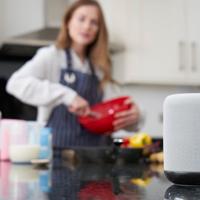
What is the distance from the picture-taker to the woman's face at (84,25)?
69.4 inches

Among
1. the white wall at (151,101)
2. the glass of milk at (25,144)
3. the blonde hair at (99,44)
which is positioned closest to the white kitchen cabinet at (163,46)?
the white wall at (151,101)

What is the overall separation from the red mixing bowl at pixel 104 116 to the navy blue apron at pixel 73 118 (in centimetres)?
8

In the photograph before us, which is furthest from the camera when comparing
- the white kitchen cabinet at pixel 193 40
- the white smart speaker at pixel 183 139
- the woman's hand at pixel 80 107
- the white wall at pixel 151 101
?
the white wall at pixel 151 101

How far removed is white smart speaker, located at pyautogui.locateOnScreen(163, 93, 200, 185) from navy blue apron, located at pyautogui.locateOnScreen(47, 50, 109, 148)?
1.16 metres

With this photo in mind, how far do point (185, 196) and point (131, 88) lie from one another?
243cm

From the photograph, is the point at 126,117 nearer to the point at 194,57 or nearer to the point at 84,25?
the point at 84,25

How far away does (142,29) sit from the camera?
264cm

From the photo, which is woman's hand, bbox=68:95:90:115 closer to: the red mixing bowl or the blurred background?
the red mixing bowl

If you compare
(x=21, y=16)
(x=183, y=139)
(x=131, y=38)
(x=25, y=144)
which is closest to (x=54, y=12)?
(x=21, y=16)

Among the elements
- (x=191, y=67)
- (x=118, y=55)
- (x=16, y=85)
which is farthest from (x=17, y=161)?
(x=191, y=67)

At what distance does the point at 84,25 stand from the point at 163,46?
102cm

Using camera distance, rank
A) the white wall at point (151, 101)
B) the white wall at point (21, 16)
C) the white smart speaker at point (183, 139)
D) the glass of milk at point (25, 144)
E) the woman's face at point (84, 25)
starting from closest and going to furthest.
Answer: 1. the white smart speaker at point (183, 139)
2. the glass of milk at point (25, 144)
3. the woman's face at point (84, 25)
4. the white wall at point (21, 16)
5. the white wall at point (151, 101)

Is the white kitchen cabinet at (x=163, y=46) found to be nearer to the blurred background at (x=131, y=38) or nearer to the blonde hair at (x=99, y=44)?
the blurred background at (x=131, y=38)

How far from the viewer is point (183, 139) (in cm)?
50
